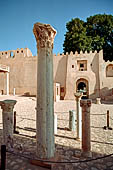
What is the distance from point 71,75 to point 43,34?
1936 cm

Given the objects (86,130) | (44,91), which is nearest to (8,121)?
(44,91)

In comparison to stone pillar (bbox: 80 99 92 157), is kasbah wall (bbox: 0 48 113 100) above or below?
above

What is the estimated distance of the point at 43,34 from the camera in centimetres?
256

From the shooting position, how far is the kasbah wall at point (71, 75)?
20.3 m

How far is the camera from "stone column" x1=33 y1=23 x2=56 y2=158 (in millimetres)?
2559

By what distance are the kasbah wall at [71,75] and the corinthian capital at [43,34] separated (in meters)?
15.3

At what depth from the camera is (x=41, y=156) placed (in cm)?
263

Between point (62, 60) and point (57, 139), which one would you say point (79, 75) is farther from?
point (57, 139)

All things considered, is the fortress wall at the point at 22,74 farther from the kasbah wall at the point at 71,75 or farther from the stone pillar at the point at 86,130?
the stone pillar at the point at 86,130

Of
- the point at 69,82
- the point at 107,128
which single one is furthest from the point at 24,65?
the point at 107,128

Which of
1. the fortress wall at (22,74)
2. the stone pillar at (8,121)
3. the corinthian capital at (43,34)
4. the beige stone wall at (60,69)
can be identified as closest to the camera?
the corinthian capital at (43,34)

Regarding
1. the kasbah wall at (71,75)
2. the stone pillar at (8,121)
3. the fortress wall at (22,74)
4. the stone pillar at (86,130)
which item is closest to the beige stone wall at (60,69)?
the kasbah wall at (71,75)

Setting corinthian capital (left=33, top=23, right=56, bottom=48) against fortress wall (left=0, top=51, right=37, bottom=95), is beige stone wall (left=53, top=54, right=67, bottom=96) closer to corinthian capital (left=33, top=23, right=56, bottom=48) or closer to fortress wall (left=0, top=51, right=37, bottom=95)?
fortress wall (left=0, top=51, right=37, bottom=95)

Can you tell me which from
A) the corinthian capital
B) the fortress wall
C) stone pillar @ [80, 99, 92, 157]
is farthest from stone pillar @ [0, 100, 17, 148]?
the fortress wall
